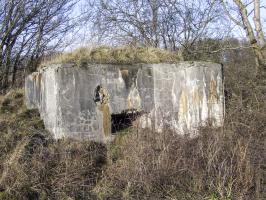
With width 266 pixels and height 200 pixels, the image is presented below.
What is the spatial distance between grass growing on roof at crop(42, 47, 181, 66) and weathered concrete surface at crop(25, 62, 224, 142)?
0.62 feet

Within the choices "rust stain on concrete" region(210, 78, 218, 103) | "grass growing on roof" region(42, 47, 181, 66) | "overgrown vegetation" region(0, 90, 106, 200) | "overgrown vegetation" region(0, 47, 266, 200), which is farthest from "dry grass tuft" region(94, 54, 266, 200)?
"grass growing on roof" region(42, 47, 181, 66)

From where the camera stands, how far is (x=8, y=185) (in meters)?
5.32

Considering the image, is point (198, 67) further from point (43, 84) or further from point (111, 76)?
point (43, 84)

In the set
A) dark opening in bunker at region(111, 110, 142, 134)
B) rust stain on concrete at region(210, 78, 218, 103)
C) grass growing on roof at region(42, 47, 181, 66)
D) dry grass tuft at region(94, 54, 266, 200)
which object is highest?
grass growing on roof at region(42, 47, 181, 66)

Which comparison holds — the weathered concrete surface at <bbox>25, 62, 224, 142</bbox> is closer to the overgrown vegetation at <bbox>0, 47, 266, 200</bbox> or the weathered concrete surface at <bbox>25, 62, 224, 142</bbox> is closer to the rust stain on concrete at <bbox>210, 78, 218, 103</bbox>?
the rust stain on concrete at <bbox>210, 78, 218, 103</bbox>

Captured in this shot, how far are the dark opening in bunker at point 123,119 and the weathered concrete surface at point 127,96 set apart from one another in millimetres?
101

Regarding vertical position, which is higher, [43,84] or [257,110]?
[43,84]

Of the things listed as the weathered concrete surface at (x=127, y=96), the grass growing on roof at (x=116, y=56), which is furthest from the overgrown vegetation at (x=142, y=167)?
the grass growing on roof at (x=116, y=56)

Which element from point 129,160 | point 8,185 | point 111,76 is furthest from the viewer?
point 111,76

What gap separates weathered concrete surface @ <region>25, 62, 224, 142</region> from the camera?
7098 mm

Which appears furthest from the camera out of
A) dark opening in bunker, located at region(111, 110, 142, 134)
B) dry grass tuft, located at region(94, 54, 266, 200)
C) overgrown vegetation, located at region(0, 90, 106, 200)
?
dark opening in bunker, located at region(111, 110, 142, 134)

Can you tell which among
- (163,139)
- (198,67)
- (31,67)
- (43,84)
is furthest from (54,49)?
(163,139)

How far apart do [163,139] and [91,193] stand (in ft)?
4.42

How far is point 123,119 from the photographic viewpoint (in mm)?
7703
